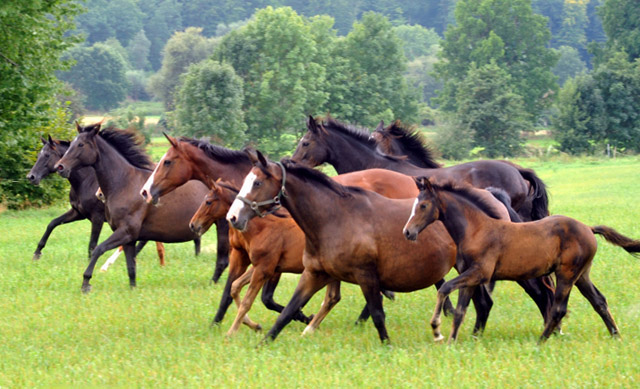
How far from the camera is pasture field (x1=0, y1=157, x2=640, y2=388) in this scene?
21.5 ft

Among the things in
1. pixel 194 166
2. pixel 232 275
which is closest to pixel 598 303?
pixel 232 275

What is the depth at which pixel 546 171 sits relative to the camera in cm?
4619

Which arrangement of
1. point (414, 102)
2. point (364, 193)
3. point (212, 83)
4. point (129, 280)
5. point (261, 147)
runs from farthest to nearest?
point (414, 102), point (261, 147), point (212, 83), point (129, 280), point (364, 193)

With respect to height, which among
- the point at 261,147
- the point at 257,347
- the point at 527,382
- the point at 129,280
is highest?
the point at 527,382

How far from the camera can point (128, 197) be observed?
1157 cm

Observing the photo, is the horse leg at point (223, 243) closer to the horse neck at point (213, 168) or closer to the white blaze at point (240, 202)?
the horse neck at point (213, 168)

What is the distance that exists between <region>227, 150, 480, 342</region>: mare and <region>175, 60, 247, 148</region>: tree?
45.8 meters

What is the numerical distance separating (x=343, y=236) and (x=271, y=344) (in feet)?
3.96

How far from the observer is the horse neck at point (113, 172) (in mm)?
11727

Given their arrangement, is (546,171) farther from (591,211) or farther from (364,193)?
(364,193)

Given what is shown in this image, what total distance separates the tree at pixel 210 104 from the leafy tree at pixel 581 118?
Result: 24550 millimetres

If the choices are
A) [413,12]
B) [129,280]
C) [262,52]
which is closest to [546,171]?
[262,52]

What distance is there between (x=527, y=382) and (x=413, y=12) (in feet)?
525

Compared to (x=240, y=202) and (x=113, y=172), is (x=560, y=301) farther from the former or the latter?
(x=113, y=172)
